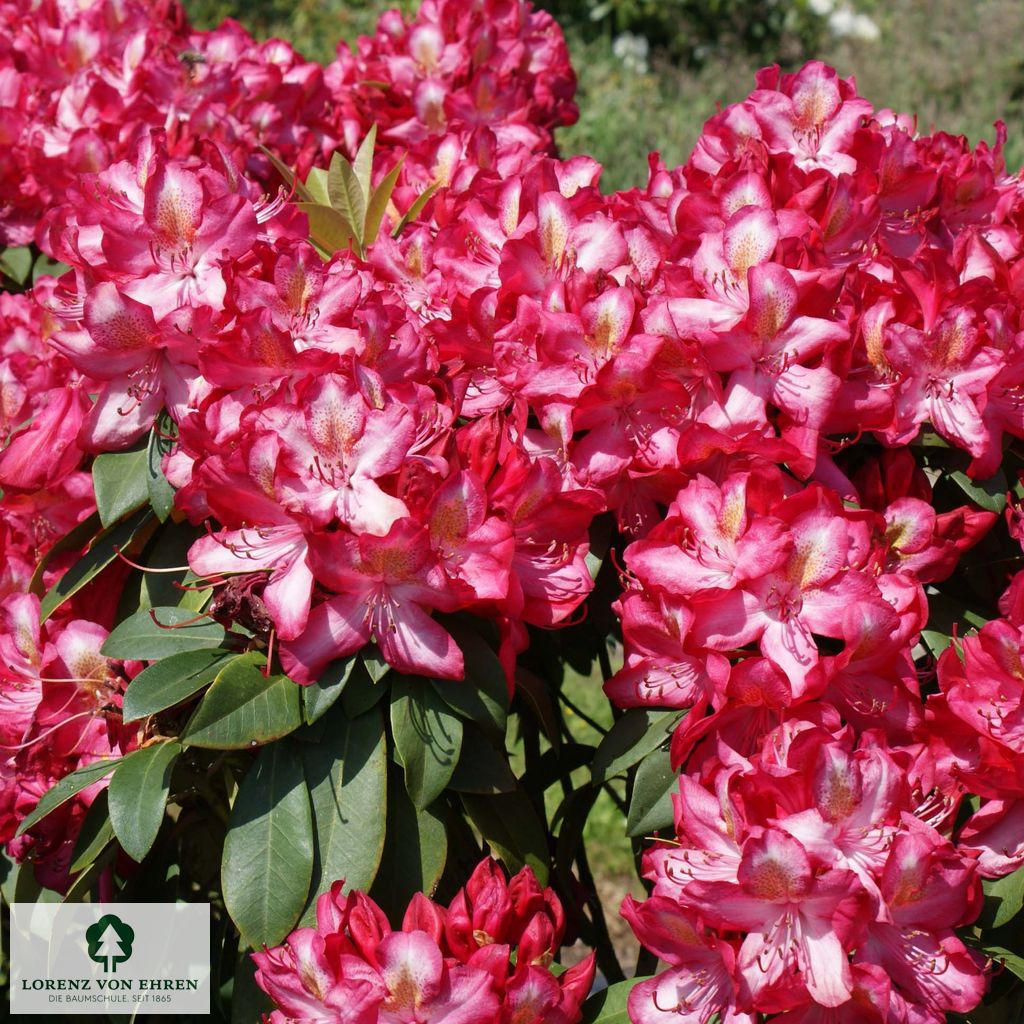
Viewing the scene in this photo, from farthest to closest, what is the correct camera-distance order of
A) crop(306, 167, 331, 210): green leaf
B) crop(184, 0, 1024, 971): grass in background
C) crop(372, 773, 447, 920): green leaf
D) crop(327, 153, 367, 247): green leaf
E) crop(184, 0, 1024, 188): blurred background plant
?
crop(184, 0, 1024, 188): blurred background plant < crop(184, 0, 1024, 971): grass in background < crop(306, 167, 331, 210): green leaf < crop(327, 153, 367, 247): green leaf < crop(372, 773, 447, 920): green leaf

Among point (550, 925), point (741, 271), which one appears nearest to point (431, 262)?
point (741, 271)

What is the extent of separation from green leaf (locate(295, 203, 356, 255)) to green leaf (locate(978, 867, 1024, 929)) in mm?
1015

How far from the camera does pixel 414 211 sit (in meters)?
1.70

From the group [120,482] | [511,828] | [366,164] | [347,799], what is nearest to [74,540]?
[120,482]

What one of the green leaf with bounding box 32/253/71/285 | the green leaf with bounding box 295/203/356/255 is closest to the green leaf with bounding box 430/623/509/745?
the green leaf with bounding box 295/203/356/255

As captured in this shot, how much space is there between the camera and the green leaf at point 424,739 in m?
1.25

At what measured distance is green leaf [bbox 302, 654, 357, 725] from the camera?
122cm

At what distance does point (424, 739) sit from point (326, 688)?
0.11 m

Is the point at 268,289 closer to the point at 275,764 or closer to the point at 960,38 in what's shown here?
the point at 275,764

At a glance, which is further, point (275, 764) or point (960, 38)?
point (960, 38)

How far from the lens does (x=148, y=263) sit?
4.56 ft

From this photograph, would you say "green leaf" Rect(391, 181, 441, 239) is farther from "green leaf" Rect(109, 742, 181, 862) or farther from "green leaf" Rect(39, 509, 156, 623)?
"green leaf" Rect(109, 742, 181, 862)

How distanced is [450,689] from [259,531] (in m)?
0.23

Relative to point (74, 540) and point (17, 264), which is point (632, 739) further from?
point (17, 264)
